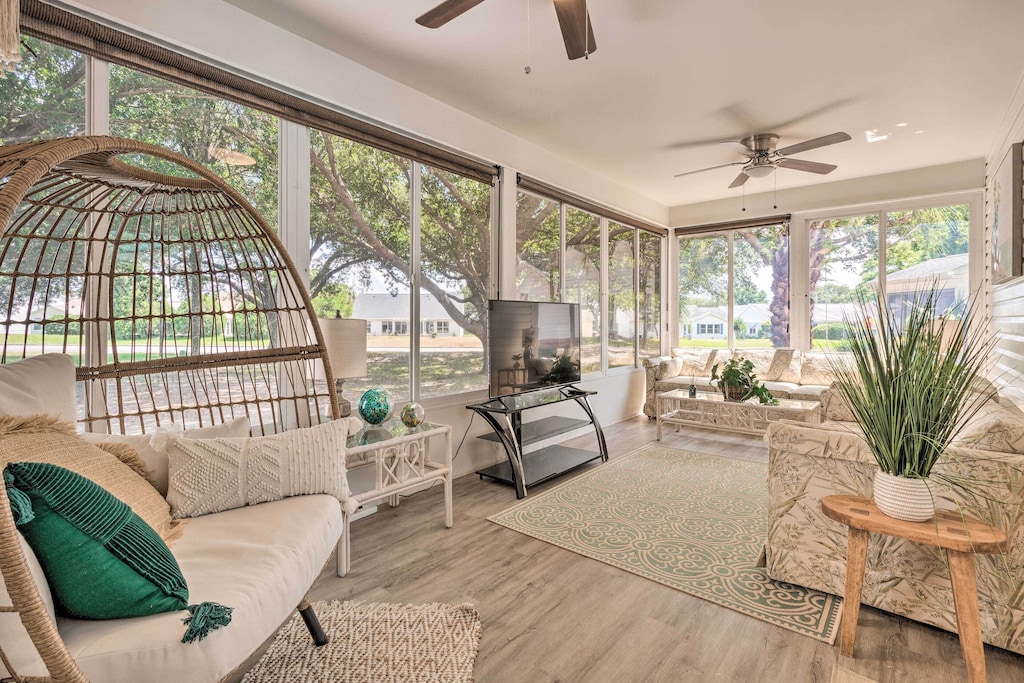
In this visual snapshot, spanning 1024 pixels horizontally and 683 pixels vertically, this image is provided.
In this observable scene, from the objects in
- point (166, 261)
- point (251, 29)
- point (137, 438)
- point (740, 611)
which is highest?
point (251, 29)

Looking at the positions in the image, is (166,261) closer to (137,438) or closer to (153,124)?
(153,124)

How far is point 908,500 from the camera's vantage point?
1.60m

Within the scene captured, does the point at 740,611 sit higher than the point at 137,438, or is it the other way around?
the point at 137,438

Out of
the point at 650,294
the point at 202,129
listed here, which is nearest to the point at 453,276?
the point at 202,129

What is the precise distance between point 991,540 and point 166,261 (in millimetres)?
3288

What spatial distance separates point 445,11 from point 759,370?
5016 mm

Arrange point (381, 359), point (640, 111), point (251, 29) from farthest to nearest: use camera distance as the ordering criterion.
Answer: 1. point (640, 111)
2. point (381, 359)
3. point (251, 29)

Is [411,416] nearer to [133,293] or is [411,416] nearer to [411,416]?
[411,416]

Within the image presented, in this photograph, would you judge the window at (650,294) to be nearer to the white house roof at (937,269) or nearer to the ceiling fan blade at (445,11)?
the white house roof at (937,269)

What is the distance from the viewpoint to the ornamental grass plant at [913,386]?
60.4 inches

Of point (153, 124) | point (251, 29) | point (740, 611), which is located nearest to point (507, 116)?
point (251, 29)

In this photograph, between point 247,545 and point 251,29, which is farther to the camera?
point 251,29

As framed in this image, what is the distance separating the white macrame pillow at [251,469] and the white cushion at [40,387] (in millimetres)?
302

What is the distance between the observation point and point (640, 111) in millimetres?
3652
